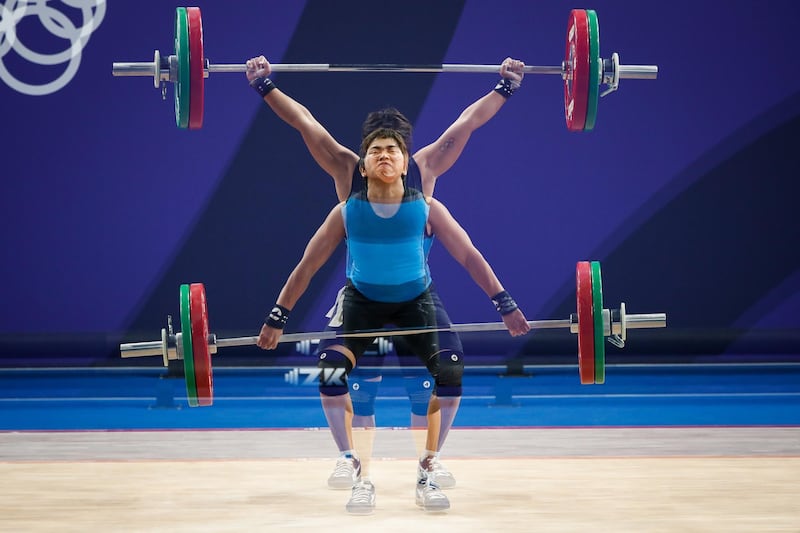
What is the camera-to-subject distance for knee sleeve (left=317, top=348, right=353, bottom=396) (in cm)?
313

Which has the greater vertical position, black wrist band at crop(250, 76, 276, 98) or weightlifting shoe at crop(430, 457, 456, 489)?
black wrist band at crop(250, 76, 276, 98)

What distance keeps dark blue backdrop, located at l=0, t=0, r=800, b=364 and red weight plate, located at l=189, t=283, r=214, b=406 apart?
1941 millimetres

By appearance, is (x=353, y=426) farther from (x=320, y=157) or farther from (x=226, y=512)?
(x=320, y=157)

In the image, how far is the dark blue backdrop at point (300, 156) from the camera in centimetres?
525

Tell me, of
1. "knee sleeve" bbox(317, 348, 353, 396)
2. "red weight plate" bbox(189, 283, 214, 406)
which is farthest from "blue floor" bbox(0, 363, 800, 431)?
"red weight plate" bbox(189, 283, 214, 406)

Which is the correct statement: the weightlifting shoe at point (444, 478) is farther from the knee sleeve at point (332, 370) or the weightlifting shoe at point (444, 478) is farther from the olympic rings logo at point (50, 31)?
the olympic rings logo at point (50, 31)

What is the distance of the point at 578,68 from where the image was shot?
328cm

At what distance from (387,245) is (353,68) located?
63 centimetres

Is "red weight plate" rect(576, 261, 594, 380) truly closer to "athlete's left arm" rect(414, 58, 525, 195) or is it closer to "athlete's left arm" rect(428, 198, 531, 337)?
"athlete's left arm" rect(428, 198, 531, 337)

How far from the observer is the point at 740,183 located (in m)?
5.93

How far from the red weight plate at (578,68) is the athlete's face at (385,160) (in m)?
0.62

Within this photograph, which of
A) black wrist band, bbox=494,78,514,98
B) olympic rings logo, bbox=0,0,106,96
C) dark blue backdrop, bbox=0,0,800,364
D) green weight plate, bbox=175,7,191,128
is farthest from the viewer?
olympic rings logo, bbox=0,0,106,96

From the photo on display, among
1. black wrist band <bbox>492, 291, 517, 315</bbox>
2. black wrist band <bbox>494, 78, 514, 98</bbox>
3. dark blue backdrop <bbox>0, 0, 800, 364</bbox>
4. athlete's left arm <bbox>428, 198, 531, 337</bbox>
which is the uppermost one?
dark blue backdrop <bbox>0, 0, 800, 364</bbox>

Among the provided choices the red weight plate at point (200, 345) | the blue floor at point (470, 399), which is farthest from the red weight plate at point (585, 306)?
the blue floor at point (470, 399)
